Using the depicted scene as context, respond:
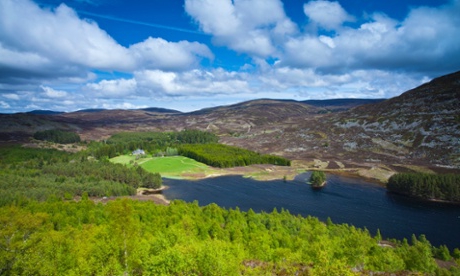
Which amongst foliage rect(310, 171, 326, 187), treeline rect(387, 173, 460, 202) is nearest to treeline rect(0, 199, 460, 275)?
treeline rect(387, 173, 460, 202)

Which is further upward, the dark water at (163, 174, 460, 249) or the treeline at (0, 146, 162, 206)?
the treeline at (0, 146, 162, 206)

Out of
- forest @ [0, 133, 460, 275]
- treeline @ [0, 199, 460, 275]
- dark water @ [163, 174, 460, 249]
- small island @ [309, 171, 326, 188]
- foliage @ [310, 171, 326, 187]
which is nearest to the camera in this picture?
treeline @ [0, 199, 460, 275]

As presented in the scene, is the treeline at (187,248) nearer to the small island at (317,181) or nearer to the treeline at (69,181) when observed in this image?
the treeline at (69,181)

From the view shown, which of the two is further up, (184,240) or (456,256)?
(184,240)

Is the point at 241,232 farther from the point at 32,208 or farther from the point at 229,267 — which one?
the point at 32,208

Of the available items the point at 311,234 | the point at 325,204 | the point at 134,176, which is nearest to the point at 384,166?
the point at 325,204

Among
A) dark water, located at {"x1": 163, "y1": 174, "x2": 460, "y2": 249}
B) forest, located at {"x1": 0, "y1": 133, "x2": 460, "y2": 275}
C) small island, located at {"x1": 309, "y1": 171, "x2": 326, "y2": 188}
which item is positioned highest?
forest, located at {"x1": 0, "y1": 133, "x2": 460, "y2": 275}

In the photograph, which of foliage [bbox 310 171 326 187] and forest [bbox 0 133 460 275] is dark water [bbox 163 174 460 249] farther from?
forest [bbox 0 133 460 275]
